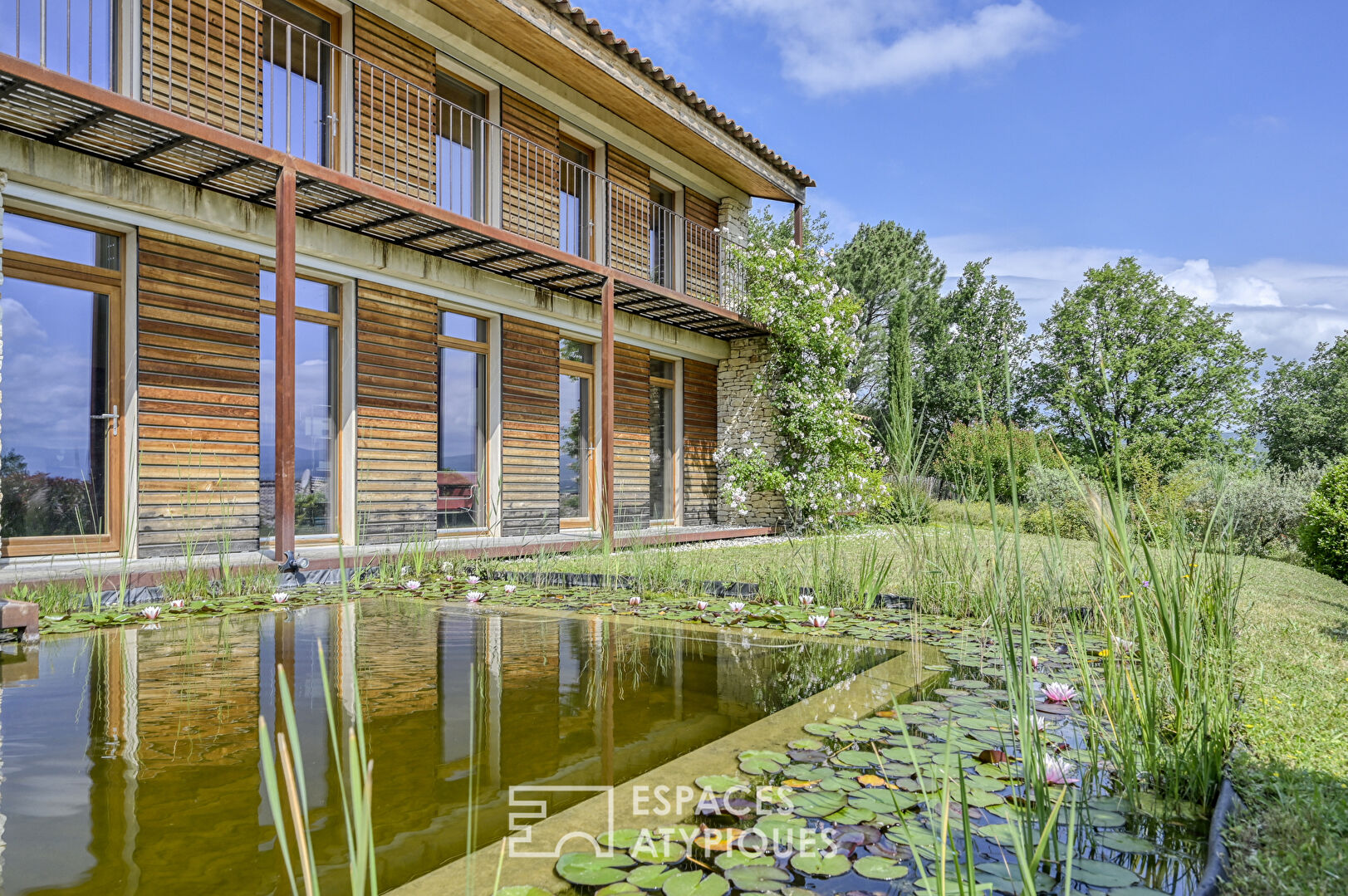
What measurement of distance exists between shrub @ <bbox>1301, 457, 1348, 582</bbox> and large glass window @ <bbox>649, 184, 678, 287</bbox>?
764 centimetres

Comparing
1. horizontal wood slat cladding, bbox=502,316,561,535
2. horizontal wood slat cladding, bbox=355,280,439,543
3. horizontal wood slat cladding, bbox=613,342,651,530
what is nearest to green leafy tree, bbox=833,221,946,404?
horizontal wood slat cladding, bbox=613,342,651,530

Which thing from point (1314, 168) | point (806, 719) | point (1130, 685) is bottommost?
point (806, 719)

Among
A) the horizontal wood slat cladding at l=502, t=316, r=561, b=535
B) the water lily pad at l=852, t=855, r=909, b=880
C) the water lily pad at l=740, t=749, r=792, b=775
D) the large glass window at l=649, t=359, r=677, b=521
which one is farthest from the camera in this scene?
the large glass window at l=649, t=359, r=677, b=521

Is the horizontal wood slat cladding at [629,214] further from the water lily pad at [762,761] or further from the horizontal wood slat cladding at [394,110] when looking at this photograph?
the water lily pad at [762,761]

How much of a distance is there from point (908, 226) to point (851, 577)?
706 inches

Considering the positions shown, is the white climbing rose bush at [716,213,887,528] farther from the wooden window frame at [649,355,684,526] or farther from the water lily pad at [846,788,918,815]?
the water lily pad at [846,788,918,815]

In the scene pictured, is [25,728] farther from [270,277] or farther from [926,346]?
[926,346]

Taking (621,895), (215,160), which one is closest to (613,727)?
(621,895)

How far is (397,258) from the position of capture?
686 centimetres

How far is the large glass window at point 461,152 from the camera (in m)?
7.52

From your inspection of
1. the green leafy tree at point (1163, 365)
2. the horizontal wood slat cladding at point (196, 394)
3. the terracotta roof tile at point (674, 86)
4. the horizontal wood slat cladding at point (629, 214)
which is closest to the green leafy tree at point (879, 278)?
the green leafy tree at point (1163, 365)

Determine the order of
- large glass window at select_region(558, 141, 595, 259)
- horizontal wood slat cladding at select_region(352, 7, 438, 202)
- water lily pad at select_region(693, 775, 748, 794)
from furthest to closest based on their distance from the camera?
1. large glass window at select_region(558, 141, 595, 259)
2. horizontal wood slat cladding at select_region(352, 7, 438, 202)
3. water lily pad at select_region(693, 775, 748, 794)

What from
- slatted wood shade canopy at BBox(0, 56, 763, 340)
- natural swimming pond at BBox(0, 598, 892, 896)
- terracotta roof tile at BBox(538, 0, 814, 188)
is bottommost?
natural swimming pond at BBox(0, 598, 892, 896)

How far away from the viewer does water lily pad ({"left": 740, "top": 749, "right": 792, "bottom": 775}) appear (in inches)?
65.9
